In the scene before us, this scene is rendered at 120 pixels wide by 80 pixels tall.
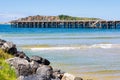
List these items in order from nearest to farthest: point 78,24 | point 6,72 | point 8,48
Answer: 1. point 6,72
2. point 8,48
3. point 78,24

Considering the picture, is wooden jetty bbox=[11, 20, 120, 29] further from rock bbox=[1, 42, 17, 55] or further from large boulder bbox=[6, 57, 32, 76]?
large boulder bbox=[6, 57, 32, 76]

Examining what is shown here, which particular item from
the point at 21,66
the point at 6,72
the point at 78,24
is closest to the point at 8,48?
the point at 21,66

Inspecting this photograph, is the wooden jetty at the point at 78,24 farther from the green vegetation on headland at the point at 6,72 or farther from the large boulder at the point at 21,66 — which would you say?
the green vegetation on headland at the point at 6,72

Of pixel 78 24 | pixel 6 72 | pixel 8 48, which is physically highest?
pixel 8 48

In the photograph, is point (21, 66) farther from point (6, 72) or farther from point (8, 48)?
point (8, 48)

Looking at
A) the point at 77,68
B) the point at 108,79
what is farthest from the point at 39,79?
the point at 77,68

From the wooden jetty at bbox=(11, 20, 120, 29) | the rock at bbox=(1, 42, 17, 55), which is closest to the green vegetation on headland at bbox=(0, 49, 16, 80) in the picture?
the rock at bbox=(1, 42, 17, 55)

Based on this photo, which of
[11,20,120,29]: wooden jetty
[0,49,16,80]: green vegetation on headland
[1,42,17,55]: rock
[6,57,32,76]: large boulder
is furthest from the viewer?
[11,20,120,29]: wooden jetty

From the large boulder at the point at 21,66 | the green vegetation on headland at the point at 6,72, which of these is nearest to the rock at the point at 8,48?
the large boulder at the point at 21,66

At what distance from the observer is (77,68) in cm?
2298

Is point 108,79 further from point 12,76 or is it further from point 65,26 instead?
point 65,26

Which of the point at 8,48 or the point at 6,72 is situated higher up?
the point at 8,48

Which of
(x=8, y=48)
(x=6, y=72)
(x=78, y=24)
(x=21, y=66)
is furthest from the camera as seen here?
(x=78, y=24)

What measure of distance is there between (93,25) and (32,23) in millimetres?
22401
